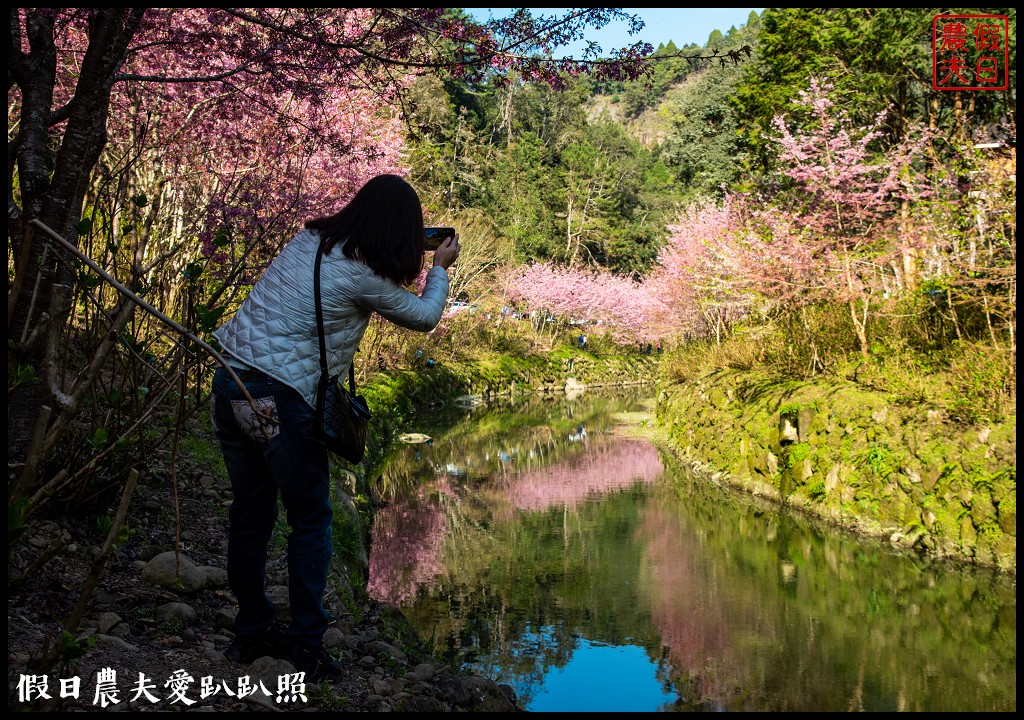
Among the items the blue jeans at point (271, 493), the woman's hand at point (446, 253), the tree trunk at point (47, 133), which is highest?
the tree trunk at point (47, 133)

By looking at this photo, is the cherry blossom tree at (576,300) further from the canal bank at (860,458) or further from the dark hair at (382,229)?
the dark hair at (382,229)

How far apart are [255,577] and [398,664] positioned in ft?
3.20

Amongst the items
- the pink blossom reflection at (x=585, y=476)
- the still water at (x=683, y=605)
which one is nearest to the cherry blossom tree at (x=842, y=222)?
the still water at (x=683, y=605)

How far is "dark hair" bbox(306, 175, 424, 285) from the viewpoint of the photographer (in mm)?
2760

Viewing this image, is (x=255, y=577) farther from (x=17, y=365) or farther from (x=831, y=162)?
(x=831, y=162)

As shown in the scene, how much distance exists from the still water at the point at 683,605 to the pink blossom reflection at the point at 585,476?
9cm

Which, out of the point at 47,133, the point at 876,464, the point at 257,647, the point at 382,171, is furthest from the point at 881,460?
the point at 382,171

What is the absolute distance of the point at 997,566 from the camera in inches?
235

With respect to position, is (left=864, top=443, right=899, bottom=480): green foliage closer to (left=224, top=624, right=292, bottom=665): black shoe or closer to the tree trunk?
(left=224, top=624, right=292, bottom=665): black shoe

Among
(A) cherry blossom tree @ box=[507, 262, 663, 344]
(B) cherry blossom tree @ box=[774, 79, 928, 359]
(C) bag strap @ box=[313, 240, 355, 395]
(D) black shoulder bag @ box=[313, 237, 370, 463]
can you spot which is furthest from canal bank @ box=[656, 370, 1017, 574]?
(A) cherry blossom tree @ box=[507, 262, 663, 344]

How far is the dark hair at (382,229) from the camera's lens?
276cm

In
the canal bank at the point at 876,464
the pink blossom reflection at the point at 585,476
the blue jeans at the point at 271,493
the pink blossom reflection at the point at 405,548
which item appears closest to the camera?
the blue jeans at the point at 271,493

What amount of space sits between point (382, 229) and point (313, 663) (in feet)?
4.95

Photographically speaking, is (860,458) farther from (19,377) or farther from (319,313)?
(19,377)
